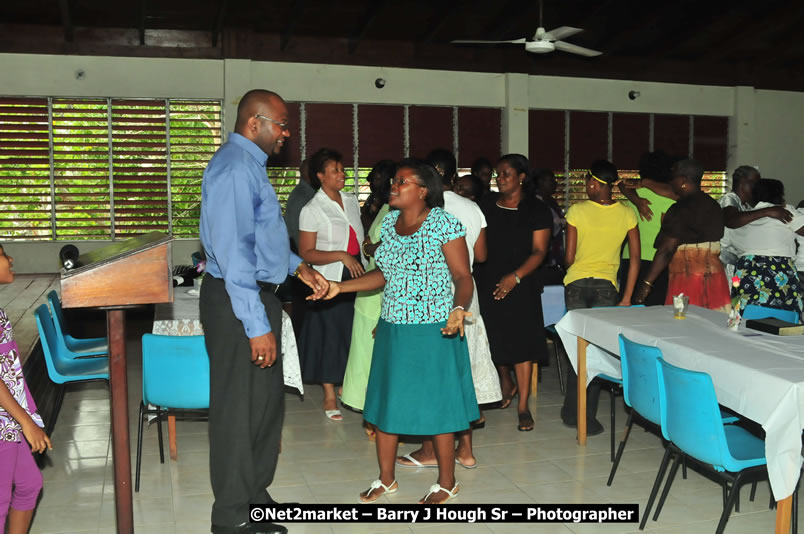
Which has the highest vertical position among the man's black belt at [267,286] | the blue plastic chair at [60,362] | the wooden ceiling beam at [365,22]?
the wooden ceiling beam at [365,22]

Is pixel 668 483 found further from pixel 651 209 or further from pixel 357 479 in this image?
pixel 651 209

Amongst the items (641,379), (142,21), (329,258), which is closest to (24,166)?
(142,21)

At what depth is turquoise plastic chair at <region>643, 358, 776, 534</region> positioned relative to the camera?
279cm

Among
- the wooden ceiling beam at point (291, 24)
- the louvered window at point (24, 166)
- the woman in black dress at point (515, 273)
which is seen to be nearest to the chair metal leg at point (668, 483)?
the woman in black dress at point (515, 273)

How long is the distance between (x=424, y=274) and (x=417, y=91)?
326 inches

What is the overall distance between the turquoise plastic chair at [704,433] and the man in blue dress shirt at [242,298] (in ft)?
5.17

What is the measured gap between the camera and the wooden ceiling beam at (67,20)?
29.2ft

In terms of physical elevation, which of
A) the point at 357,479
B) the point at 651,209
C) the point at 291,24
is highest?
the point at 291,24

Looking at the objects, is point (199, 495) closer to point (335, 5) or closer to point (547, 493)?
point (547, 493)

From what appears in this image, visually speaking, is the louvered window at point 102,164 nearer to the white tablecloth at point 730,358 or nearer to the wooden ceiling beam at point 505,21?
the wooden ceiling beam at point 505,21

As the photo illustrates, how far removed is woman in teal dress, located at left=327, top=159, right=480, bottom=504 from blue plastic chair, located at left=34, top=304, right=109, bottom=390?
1.89 meters

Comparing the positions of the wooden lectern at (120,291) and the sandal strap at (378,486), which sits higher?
Answer: the wooden lectern at (120,291)

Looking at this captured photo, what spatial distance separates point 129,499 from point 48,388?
2434 millimetres

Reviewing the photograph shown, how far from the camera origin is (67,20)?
916 cm
